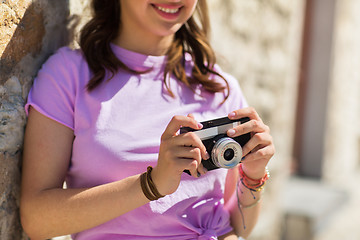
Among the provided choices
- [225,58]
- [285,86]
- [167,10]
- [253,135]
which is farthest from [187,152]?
[285,86]

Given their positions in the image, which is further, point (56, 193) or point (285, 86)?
point (285, 86)

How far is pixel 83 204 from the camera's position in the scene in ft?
4.33

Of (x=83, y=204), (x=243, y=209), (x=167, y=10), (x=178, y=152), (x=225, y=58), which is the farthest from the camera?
(x=225, y=58)

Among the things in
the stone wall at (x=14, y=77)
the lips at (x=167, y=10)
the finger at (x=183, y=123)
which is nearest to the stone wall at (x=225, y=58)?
the stone wall at (x=14, y=77)

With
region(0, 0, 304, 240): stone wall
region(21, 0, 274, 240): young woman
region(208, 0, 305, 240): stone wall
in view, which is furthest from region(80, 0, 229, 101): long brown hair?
region(208, 0, 305, 240): stone wall

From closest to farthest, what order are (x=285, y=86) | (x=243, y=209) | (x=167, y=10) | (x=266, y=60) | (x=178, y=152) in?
(x=178, y=152) < (x=167, y=10) < (x=243, y=209) < (x=266, y=60) < (x=285, y=86)

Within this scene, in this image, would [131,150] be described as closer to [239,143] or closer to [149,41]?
[239,143]

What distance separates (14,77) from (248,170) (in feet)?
2.43

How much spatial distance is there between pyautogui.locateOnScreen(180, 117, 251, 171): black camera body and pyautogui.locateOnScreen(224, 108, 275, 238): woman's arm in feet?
0.08

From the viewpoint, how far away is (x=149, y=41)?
1611mm

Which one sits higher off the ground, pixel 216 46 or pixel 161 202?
pixel 216 46

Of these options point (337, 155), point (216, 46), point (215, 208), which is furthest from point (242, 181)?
point (337, 155)

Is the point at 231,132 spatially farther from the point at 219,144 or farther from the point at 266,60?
the point at 266,60

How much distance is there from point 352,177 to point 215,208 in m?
5.35
